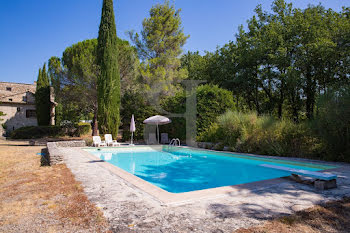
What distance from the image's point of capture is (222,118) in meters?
12.1

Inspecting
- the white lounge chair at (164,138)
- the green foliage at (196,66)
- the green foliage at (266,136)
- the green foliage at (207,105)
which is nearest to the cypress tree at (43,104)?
the white lounge chair at (164,138)

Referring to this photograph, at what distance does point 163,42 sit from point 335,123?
16357mm

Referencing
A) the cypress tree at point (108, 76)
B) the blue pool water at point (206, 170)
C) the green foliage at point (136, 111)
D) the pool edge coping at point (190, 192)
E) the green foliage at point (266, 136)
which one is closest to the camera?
the pool edge coping at point (190, 192)

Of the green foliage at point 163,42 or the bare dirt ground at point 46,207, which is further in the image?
the green foliage at point 163,42

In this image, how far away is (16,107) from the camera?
28.4 metres

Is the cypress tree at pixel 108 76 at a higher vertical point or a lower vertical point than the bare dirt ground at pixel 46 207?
higher

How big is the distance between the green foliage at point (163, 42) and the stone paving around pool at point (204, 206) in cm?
1597

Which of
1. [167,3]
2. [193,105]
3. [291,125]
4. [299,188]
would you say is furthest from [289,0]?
[299,188]

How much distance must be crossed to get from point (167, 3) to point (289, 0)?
10.9 metres

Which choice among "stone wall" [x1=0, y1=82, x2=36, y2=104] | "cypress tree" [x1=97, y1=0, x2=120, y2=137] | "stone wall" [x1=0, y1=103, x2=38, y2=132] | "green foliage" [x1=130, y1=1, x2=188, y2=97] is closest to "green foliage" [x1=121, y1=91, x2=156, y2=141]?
"cypress tree" [x1=97, y1=0, x2=120, y2=137]

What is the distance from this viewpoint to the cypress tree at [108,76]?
15945mm

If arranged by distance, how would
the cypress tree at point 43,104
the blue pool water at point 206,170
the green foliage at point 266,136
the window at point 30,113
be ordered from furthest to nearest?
the window at point 30,113
the cypress tree at point 43,104
the green foliage at point 266,136
the blue pool water at point 206,170

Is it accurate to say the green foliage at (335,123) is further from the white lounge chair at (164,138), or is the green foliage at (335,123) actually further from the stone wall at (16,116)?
the stone wall at (16,116)

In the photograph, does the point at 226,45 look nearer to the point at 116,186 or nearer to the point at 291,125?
the point at 291,125
